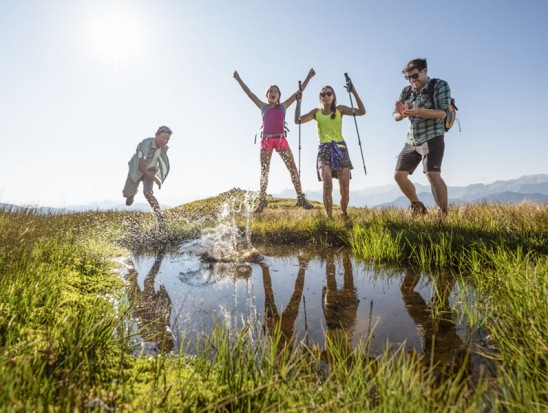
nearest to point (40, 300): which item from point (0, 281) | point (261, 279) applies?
point (0, 281)

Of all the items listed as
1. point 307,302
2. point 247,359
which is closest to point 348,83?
point 307,302

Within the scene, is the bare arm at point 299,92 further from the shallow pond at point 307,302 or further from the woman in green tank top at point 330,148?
the shallow pond at point 307,302

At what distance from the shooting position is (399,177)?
665 cm

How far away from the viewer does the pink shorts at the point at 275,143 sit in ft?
28.9

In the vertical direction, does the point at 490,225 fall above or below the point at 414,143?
below

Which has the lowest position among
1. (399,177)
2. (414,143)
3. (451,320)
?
(451,320)

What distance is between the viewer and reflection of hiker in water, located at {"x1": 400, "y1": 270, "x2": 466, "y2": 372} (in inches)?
73.7

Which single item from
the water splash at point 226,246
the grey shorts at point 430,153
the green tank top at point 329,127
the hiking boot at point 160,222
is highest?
the green tank top at point 329,127

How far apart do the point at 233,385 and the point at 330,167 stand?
610cm

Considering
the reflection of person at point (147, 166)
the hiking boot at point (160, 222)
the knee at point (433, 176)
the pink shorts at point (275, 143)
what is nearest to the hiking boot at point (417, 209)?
the knee at point (433, 176)

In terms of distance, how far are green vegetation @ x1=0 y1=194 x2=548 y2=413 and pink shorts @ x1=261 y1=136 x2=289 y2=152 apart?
16.4 ft

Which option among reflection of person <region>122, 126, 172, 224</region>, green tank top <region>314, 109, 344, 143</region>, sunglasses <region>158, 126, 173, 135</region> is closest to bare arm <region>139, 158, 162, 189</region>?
reflection of person <region>122, 126, 172, 224</region>

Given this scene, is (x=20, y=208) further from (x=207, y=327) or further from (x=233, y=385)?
(x=233, y=385)

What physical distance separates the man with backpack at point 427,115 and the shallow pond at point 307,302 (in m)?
2.58
